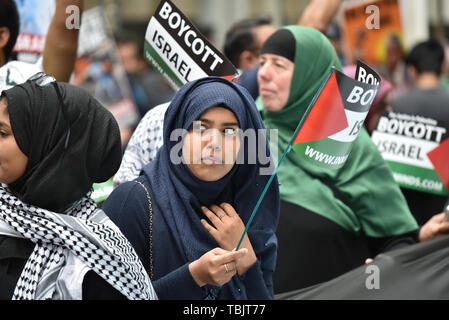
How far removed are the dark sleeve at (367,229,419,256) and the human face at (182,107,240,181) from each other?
1.28 meters

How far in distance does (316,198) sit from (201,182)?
110 cm

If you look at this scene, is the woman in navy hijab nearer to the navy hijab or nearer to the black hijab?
the navy hijab

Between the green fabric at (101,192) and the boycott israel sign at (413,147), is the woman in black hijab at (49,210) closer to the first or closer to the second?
the green fabric at (101,192)

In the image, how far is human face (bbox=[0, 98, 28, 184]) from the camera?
89.1 inches

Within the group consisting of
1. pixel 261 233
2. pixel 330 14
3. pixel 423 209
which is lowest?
pixel 423 209

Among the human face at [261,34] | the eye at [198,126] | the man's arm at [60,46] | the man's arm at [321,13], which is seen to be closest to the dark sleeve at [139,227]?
the eye at [198,126]

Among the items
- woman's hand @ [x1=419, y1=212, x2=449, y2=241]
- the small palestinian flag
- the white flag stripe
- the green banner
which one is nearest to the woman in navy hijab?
the white flag stripe

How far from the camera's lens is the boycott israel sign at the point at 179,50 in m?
3.41

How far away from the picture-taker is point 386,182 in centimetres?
378

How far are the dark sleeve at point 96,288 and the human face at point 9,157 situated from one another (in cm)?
34
